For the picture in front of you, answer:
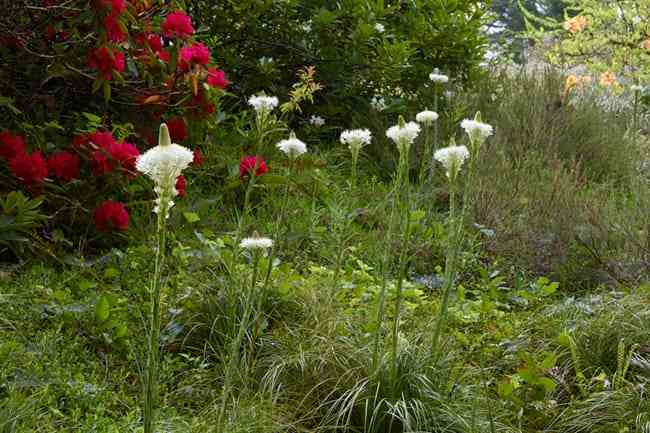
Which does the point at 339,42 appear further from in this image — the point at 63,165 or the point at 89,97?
the point at 63,165

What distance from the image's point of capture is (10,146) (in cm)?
325

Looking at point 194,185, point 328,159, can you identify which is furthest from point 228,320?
point 328,159

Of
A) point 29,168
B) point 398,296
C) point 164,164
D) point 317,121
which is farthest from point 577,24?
point 164,164

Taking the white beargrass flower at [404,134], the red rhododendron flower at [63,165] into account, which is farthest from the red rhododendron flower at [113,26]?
the white beargrass flower at [404,134]

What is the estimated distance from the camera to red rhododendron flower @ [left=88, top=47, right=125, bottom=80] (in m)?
3.26

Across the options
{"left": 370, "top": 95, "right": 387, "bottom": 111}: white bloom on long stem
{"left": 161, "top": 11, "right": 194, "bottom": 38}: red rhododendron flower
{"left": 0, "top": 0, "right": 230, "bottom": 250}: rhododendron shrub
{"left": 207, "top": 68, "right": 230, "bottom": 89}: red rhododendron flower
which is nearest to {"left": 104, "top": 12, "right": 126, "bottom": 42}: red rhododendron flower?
{"left": 0, "top": 0, "right": 230, "bottom": 250}: rhododendron shrub

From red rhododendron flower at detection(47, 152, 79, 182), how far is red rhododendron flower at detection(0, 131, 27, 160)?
152 millimetres

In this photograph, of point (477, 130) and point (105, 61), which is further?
point (105, 61)

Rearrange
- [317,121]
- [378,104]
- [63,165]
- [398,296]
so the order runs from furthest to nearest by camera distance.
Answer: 1. [378,104]
2. [317,121]
3. [63,165]
4. [398,296]

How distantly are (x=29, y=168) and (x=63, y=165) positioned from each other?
0.19m

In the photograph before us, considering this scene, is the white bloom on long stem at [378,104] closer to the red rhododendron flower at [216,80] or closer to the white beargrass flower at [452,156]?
the red rhododendron flower at [216,80]

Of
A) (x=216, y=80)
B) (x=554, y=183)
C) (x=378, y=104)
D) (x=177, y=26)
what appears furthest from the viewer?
(x=378, y=104)

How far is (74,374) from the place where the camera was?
249 centimetres

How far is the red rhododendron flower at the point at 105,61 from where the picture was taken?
3256 millimetres
